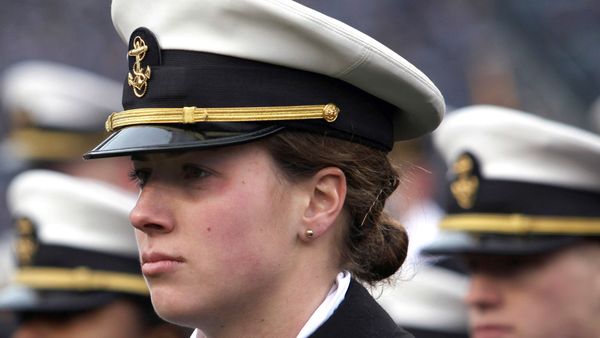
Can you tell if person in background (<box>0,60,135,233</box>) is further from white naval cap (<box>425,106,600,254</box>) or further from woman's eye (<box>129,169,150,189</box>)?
woman's eye (<box>129,169,150,189</box>)

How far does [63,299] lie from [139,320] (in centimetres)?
30

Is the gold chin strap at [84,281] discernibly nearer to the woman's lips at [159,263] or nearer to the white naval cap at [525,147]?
the white naval cap at [525,147]

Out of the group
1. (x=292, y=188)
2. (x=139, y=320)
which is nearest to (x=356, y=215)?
(x=292, y=188)

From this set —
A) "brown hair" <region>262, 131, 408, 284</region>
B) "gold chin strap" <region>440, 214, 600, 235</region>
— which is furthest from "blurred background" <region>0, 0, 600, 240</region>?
"brown hair" <region>262, 131, 408, 284</region>

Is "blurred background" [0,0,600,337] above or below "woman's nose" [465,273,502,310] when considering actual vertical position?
above

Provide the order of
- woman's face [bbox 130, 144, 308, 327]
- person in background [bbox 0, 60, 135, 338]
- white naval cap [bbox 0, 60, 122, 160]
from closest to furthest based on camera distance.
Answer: woman's face [bbox 130, 144, 308, 327] → person in background [bbox 0, 60, 135, 338] → white naval cap [bbox 0, 60, 122, 160]

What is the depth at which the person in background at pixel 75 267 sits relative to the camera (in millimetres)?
5875

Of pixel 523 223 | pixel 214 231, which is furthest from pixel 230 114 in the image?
pixel 523 223

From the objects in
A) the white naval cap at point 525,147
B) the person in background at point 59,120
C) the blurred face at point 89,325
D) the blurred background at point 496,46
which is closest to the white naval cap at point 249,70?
the white naval cap at point 525,147

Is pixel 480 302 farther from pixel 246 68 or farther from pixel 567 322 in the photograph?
pixel 246 68

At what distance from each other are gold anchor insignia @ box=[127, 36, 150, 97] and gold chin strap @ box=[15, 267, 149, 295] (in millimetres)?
2628

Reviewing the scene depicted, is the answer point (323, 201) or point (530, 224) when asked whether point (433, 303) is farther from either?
point (323, 201)

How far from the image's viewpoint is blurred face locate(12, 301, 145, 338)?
19.2 ft

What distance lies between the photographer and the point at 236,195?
3143 millimetres
